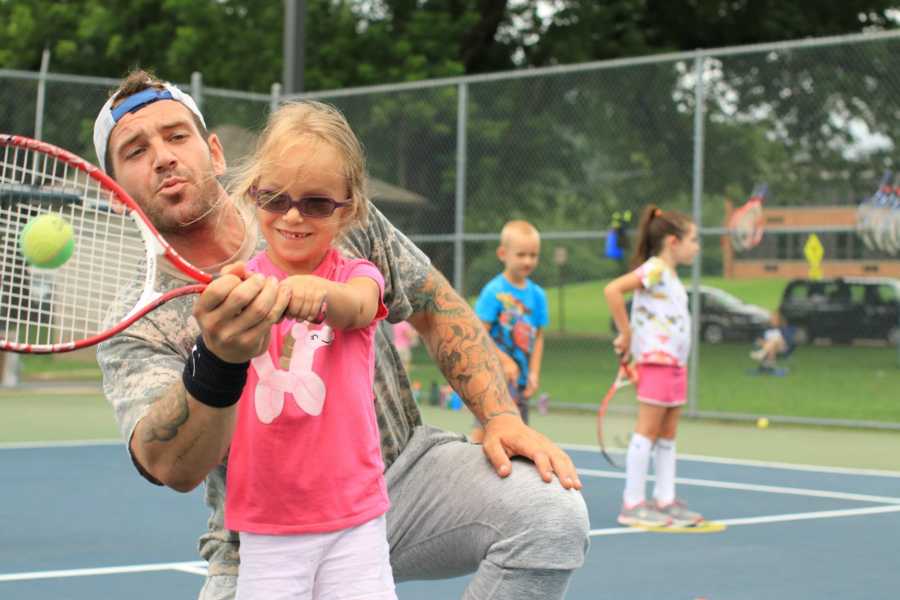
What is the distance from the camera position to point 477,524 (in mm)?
3199

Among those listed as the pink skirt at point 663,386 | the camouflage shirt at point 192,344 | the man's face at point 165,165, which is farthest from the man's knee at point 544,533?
the pink skirt at point 663,386

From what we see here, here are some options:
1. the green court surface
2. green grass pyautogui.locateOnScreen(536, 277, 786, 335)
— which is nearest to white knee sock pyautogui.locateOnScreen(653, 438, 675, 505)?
the green court surface

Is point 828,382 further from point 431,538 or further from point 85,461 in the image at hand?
point 431,538

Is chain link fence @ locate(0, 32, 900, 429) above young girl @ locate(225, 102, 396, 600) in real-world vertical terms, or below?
above

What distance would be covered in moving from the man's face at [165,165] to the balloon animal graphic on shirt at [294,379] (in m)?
0.40

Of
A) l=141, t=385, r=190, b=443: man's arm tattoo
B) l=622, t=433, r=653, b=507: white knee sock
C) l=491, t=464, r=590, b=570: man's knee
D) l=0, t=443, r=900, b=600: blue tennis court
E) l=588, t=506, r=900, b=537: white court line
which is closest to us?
l=141, t=385, r=190, b=443: man's arm tattoo

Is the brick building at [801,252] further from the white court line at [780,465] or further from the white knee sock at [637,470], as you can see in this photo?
the white knee sock at [637,470]

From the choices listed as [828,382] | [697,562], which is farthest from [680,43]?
[697,562]

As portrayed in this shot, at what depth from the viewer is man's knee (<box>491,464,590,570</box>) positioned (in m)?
3.08

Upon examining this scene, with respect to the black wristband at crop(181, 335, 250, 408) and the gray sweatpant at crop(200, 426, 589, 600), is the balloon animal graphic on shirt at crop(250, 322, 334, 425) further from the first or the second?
the gray sweatpant at crop(200, 426, 589, 600)

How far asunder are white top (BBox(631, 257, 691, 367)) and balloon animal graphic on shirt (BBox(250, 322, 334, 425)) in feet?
17.3

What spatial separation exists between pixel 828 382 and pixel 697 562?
25.7ft

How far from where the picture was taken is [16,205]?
120 inches

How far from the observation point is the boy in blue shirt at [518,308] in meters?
9.06
